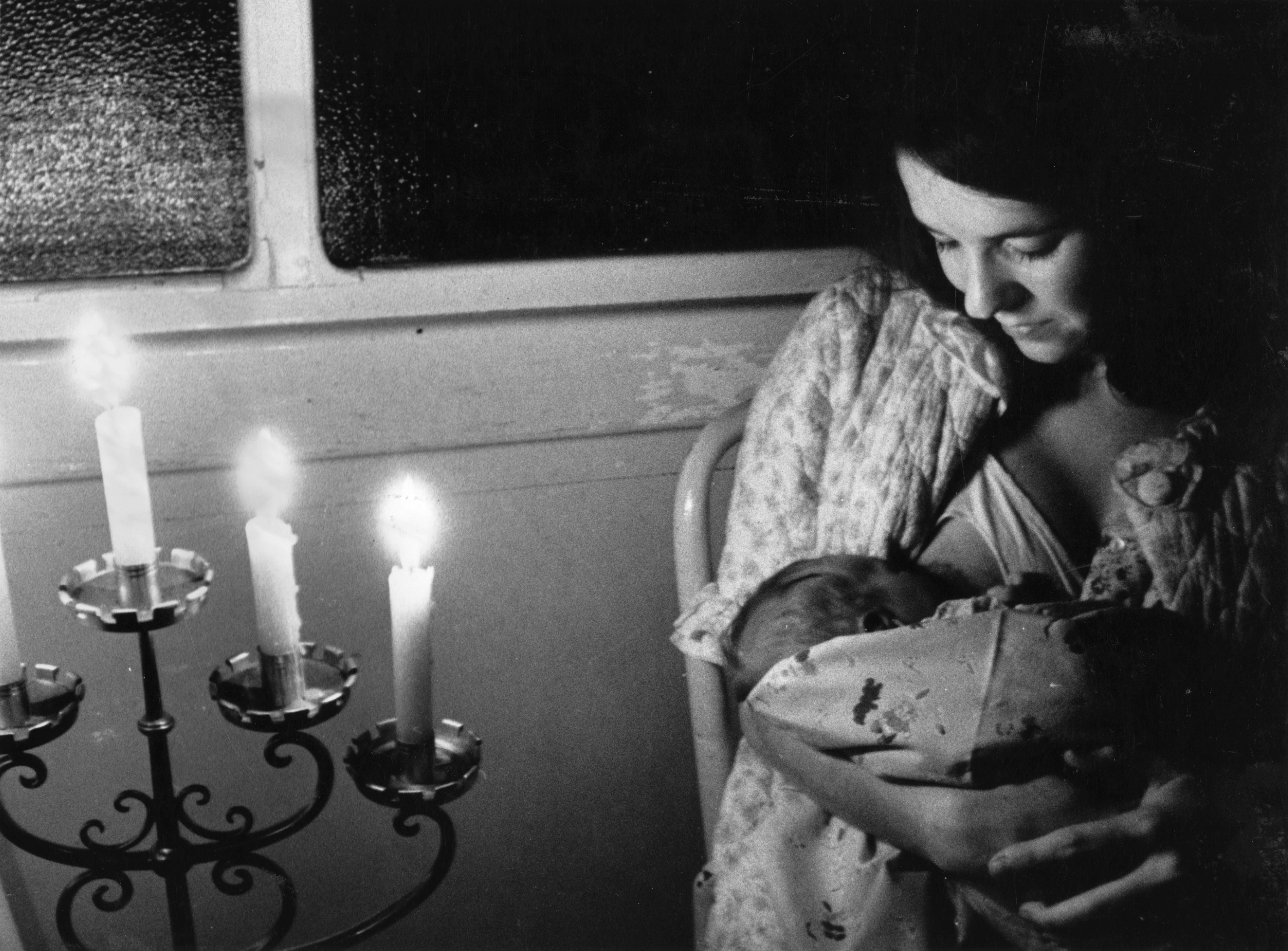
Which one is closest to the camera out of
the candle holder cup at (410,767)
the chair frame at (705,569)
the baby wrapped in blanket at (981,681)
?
the candle holder cup at (410,767)

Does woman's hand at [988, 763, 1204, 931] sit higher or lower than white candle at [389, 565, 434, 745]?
lower

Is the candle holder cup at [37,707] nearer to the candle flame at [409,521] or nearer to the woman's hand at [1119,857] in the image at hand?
the candle flame at [409,521]

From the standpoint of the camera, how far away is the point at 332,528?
3.66ft

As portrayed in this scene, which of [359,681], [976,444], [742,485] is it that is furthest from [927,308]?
[359,681]

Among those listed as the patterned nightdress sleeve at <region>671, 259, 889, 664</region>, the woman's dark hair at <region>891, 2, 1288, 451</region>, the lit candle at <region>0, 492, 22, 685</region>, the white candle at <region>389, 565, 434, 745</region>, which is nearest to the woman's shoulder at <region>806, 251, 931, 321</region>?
the patterned nightdress sleeve at <region>671, 259, 889, 664</region>

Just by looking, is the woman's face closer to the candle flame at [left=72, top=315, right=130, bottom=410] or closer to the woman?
the woman

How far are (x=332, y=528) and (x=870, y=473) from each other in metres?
0.52

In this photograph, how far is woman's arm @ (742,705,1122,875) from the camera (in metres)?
0.87

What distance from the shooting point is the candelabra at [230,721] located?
74 cm

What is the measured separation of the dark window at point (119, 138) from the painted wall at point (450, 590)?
3.3 inches

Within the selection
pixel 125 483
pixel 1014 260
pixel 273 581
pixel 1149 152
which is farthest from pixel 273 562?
pixel 1149 152

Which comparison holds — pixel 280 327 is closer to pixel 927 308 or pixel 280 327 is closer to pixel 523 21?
pixel 523 21

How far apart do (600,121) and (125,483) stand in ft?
1.65

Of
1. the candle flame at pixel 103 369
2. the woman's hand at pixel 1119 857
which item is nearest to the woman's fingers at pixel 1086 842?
the woman's hand at pixel 1119 857
